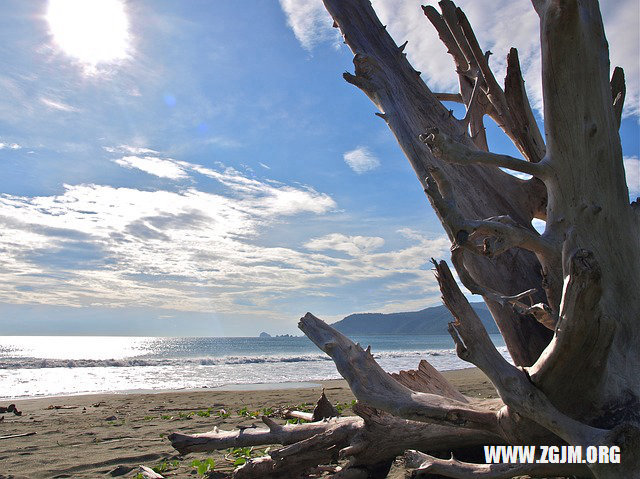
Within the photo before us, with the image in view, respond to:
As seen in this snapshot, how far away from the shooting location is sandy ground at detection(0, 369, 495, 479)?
445cm

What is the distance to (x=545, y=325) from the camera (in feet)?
10.6

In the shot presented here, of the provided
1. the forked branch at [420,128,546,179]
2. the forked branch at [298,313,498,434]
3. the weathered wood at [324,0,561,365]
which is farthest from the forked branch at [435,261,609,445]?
the weathered wood at [324,0,561,365]

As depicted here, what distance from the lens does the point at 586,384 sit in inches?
111

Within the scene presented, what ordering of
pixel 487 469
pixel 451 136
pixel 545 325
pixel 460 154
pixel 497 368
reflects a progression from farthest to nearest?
pixel 451 136, pixel 545 325, pixel 460 154, pixel 487 469, pixel 497 368

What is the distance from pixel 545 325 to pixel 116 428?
6.19 metres

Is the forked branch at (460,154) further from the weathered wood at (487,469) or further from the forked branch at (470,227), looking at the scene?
the weathered wood at (487,469)

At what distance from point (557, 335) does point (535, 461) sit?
3.09 ft

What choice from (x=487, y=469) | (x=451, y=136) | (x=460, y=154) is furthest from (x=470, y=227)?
(x=451, y=136)

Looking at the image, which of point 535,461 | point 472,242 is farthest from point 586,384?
point 472,242

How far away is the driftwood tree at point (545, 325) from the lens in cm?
269

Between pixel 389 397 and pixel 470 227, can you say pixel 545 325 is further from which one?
pixel 389 397

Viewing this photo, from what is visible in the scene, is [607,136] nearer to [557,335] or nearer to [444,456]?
[557,335]

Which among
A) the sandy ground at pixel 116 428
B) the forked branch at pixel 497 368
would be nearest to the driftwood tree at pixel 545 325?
the forked branch at pixel 497 368

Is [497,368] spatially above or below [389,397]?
above
